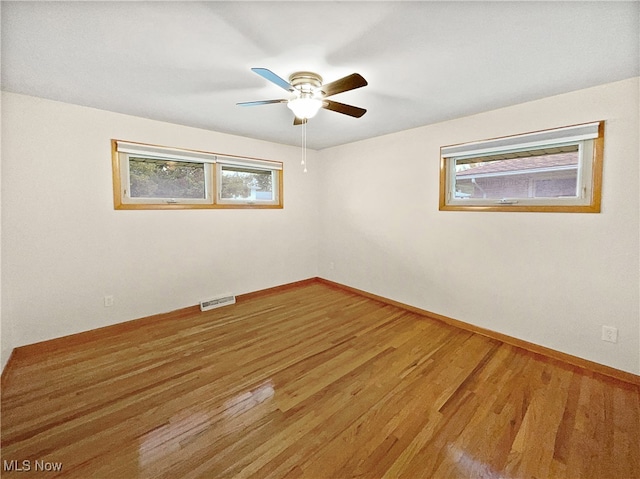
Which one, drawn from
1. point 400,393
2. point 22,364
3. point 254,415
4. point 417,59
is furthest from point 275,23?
point 22,364

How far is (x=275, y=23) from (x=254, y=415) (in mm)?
2293

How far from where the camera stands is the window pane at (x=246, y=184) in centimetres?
366

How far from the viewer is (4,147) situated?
7.18 ft

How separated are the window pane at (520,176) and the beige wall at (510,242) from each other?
0.22m

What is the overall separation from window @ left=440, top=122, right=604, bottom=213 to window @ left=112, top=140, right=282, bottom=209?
2469mm

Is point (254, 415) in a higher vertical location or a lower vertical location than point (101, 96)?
lower

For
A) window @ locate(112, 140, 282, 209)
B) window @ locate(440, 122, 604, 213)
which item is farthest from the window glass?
window @ locate(112, 140, 282, 209)

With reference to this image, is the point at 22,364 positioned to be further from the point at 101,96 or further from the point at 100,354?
the point at 101,96

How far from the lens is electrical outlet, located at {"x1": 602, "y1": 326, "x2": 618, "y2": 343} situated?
6.86 feet

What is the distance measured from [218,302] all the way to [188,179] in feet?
5.35

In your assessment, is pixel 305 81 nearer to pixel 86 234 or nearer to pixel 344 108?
pixel 344 108

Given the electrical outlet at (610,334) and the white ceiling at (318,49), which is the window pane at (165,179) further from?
the electrical outlet at (610,334)

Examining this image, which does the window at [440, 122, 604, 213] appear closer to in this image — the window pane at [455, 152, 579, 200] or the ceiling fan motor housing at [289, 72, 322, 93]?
the window pane at [455, 152, 579, 200]

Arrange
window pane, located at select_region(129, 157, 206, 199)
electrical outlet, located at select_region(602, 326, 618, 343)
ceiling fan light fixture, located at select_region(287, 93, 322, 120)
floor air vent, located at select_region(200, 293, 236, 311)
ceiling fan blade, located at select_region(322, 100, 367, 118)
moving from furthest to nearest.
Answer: floor air vent, located at select_region(200, 293, 236, 311)
window pane, located at select_region(129, 157, 206, 199)
electrical outlet, located at select_region(602, 326, 618, 343)
ceiling fan blade, located at select_region(322, 100, 367, 118)
ceiling fan light fixture, located at select_region(287, 93, 322, 120)
